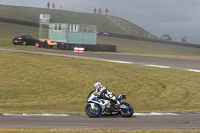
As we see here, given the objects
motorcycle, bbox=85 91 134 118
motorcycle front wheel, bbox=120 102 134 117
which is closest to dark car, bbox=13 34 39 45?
motorcycle, bbox=85 91 134 118

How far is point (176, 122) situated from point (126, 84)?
27.8ft

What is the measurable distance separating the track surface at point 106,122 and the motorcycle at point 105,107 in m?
0.20

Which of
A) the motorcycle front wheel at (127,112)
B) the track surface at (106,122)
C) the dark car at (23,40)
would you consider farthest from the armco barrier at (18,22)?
the motorcycle front wheel at (127,112)

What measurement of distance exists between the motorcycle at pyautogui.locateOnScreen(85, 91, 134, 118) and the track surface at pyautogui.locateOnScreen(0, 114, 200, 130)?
20 cm

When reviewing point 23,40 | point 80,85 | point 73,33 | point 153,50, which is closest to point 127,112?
point 80,85

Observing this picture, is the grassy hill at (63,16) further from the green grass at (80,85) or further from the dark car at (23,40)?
the green grass at (80,85)

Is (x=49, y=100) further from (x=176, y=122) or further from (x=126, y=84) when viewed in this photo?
(x=176, y=122)

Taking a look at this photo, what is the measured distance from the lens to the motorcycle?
405 inches

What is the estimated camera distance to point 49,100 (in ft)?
49.5

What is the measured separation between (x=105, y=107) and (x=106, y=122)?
1.04m

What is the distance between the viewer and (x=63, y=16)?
267 feet

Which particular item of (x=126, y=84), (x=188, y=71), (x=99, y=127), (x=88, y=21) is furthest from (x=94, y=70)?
(x=88, y=21)

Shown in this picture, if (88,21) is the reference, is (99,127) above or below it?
below

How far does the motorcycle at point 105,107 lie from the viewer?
1029 cm
